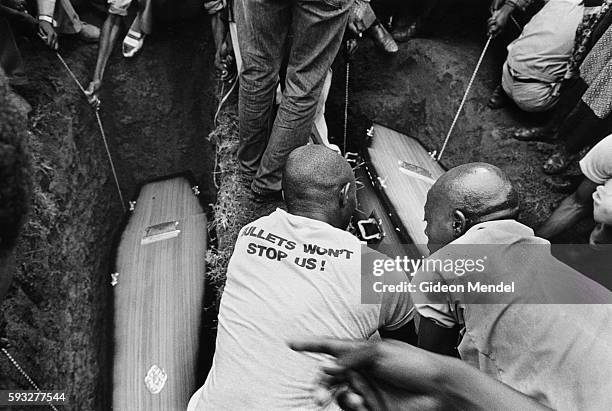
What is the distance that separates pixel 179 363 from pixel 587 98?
9.21 feet

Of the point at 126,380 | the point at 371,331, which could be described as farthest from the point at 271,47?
the point at 126,380

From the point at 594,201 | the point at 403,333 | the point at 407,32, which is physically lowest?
the point at 403,333

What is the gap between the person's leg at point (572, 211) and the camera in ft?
9.46

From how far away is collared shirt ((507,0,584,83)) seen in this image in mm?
3221

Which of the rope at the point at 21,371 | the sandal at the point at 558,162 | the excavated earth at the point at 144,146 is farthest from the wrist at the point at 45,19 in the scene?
the sandal at the point at 558,162

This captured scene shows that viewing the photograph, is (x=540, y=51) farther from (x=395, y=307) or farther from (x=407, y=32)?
(x=395, y=307)

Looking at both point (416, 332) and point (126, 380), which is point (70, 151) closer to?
point (126, 380)

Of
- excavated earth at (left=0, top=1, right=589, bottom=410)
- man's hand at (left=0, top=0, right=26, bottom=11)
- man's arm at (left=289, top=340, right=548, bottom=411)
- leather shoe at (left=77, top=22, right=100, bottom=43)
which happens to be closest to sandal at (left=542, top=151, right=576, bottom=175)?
excavated earth at (left=0, top=1, right=589, bottom=410)

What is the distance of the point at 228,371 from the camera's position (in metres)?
1.67

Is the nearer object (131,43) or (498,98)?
(131,43)

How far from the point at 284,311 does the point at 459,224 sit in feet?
2.37

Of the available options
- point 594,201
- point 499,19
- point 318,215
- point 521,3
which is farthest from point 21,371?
point 521,3

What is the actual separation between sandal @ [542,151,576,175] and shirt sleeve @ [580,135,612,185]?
0.87 m

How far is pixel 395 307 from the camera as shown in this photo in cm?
187
